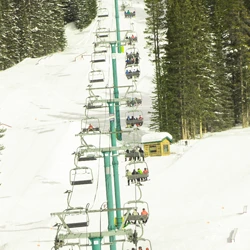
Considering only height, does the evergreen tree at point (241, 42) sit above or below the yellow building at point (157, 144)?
above

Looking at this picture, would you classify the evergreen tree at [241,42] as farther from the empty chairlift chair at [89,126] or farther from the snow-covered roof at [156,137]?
the empty chairlift chair at [89,126]

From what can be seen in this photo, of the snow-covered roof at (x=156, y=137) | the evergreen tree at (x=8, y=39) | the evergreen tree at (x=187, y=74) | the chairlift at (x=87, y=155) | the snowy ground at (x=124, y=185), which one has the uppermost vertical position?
the evergreen tree at (x=8, y=39)

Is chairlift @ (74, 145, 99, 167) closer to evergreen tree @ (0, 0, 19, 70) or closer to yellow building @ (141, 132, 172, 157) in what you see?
yellow building @ (141, 132, 172, 157)

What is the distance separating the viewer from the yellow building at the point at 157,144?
1209 inches

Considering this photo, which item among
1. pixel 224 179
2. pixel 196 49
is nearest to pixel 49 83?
pixel 196 49

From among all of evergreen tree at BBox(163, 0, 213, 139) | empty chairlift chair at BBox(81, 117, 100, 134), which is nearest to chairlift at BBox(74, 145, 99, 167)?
empty chairlift chair at BBox(81, 117, 100, 134)

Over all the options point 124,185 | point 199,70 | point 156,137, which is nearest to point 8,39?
point 199,70

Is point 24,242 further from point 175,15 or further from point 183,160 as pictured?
point 175,15

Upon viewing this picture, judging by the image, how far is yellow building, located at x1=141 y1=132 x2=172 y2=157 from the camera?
30.7 metres

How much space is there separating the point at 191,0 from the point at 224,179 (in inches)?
883

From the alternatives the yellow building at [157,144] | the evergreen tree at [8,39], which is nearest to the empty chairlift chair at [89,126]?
the yellow building at [157,144]

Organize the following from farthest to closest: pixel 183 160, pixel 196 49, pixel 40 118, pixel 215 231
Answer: pixel 40 118 → pixel 196 49 → pixel 183 160 → pixel 215 231

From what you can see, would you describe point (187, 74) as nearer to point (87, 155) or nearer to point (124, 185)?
point (124, 185)

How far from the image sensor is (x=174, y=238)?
18.0 meters
